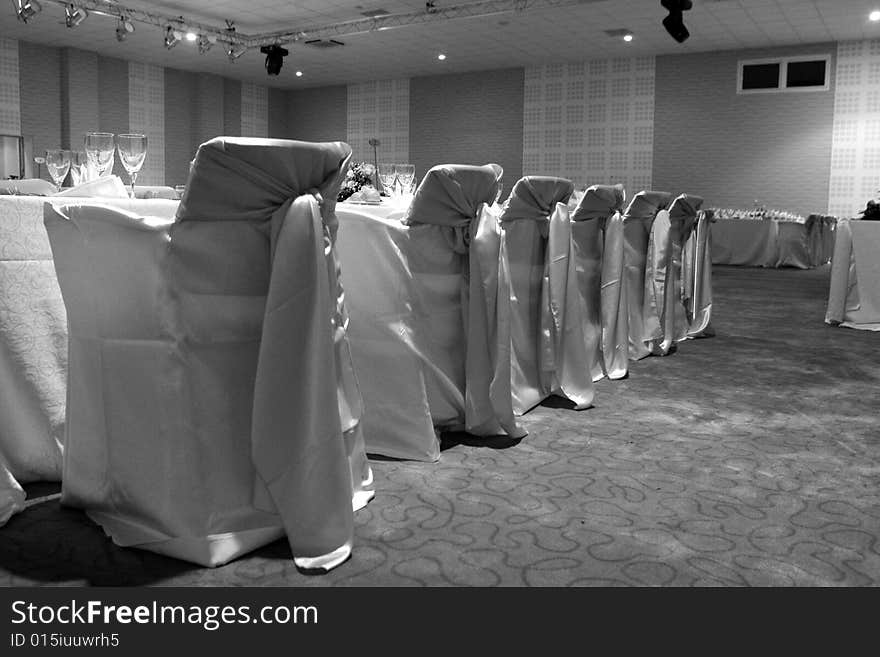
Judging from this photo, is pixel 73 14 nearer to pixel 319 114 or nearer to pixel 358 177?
pixel 319 114

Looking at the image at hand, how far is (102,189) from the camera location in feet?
7.66

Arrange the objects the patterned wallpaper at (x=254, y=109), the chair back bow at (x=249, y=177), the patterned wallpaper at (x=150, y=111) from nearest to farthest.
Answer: the chair back bow at (x=249, y=177), the patterned wallpaper at (x=150, y=111), the patterned wallpaper at (x=254, y=109)

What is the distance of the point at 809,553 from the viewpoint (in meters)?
1.84

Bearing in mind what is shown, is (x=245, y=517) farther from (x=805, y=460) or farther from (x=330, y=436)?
(x=805, y=460)

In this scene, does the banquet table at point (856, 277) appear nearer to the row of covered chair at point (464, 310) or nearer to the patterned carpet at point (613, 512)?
the patterned carpet at point (613, 512)

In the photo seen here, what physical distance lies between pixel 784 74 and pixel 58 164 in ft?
43.0

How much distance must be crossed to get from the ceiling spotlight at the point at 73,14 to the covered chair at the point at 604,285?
9.07m

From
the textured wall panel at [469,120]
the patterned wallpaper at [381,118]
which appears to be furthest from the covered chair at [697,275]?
the patterned wallpaper at [381,118]

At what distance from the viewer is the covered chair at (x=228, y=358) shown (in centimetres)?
170

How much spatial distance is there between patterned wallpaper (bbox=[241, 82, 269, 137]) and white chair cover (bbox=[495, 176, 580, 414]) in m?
14.9

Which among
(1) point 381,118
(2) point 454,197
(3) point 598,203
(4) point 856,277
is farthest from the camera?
(1) point 381,118

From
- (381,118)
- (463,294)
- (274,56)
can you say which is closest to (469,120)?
(381,118)

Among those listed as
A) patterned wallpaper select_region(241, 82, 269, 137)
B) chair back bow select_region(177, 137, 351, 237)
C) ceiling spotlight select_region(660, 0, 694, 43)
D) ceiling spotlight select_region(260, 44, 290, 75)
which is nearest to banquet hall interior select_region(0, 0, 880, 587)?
chair back bow select_region(177, 137, 351, 237)
